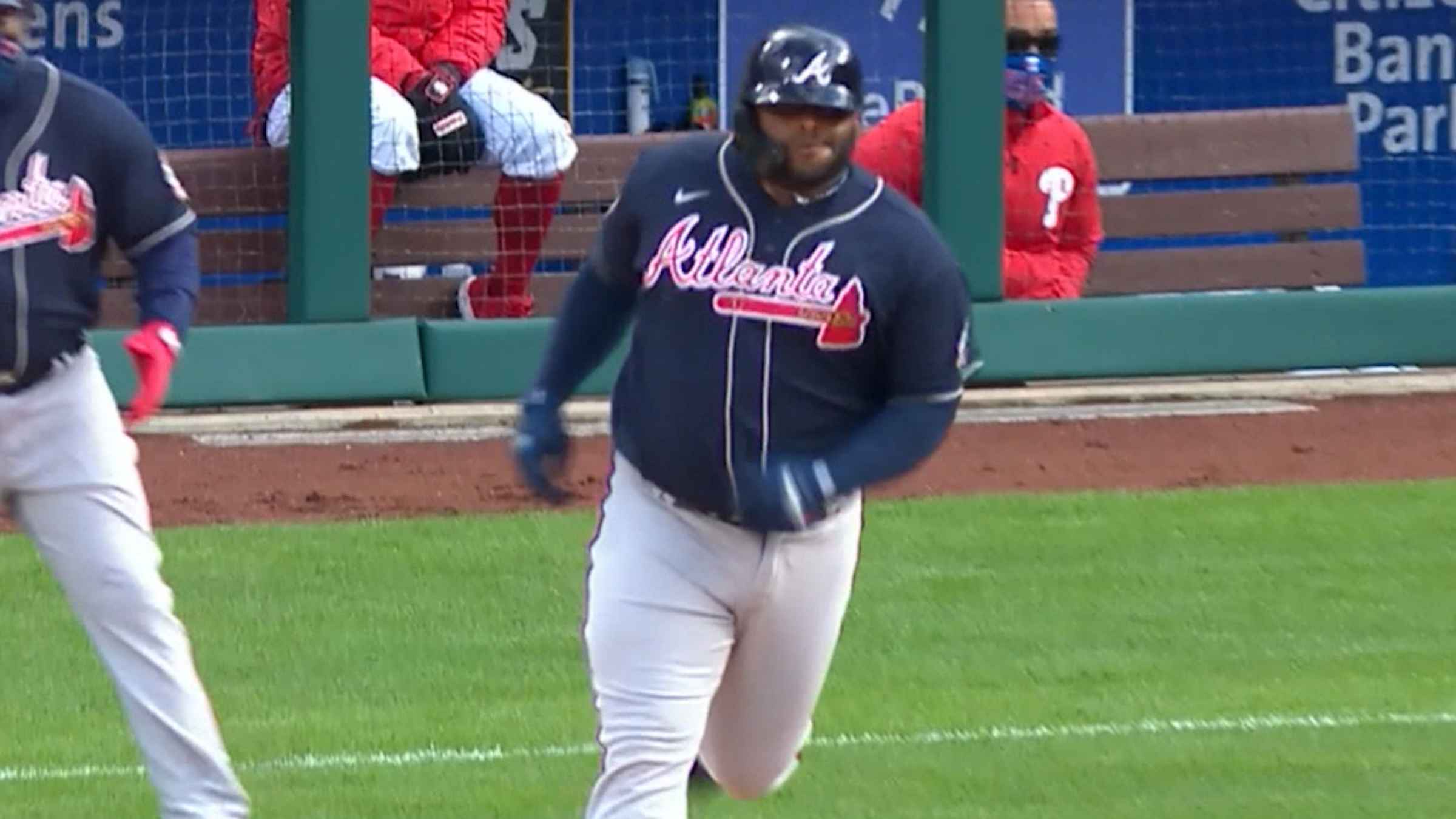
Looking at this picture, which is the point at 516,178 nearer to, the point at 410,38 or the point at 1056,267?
the point at 410,38

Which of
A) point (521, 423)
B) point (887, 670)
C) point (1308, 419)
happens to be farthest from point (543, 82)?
point (521, 423)

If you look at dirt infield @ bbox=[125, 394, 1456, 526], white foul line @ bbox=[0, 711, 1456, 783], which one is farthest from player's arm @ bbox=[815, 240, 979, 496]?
dirt infield @ bbox=[125, 394, 1456, 526]

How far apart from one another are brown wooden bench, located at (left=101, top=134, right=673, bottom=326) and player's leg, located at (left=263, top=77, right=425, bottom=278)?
82 mm

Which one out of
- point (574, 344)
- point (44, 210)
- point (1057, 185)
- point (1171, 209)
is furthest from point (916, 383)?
→ point (1171, 209)

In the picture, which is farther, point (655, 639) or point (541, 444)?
point (541, 444)

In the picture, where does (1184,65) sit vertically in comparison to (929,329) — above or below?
above

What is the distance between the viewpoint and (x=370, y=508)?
30.1 feet

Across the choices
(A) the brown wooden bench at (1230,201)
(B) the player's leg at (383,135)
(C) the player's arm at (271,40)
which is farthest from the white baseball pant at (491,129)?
(A) the brown wooden bench at (1230,201)

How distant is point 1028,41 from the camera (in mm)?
11172

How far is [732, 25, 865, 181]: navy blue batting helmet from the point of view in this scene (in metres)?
4.32

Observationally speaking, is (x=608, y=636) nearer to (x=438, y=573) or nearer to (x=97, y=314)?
(x=97, y=314)

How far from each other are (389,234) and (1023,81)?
2.54 metres

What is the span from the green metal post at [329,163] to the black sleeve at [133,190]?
521cm

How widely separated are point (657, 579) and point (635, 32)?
27.7 feet
